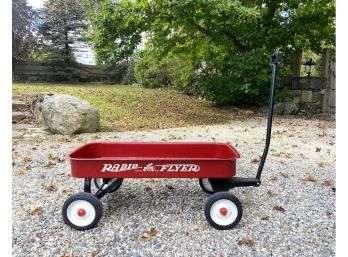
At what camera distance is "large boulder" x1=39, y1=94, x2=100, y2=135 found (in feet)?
18.7

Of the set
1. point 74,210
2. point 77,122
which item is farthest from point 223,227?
point 77,122

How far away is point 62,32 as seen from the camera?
12.9 metres

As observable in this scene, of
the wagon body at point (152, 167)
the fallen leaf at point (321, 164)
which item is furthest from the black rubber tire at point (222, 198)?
the fallen leaf at point (321, 164)

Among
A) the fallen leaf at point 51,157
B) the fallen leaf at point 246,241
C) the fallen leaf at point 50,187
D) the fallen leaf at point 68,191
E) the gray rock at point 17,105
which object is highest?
the gray rock at point 17,105

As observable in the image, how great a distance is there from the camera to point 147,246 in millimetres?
2314

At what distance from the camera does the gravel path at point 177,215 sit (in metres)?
2.31

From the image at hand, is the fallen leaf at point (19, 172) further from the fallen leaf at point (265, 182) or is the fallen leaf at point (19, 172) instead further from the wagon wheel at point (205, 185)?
the fallen leaf at point (265, 182)

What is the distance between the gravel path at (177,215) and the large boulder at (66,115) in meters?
1.20

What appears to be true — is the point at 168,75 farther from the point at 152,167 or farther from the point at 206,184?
the point at 152,167

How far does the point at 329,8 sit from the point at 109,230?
838cm

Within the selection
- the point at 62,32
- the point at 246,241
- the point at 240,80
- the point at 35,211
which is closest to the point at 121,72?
the point at 62,32

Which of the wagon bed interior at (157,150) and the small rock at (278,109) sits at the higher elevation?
the small rock at (278,109)

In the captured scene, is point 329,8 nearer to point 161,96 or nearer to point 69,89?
point 161,96

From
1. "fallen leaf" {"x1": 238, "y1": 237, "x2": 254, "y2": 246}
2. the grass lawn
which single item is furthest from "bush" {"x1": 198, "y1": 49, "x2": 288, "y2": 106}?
"fallen leaf" {"x1": 238, "y1": 237, "x2": 254, "y2": 246}
